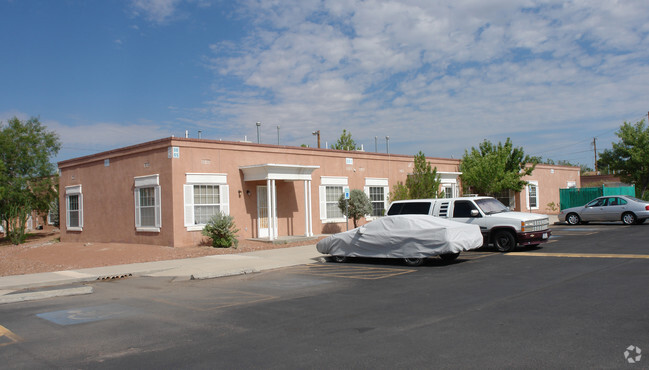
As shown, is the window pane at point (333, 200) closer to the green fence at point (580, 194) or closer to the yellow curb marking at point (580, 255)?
the yellow curb marking at point (580, 255)

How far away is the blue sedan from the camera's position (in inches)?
973

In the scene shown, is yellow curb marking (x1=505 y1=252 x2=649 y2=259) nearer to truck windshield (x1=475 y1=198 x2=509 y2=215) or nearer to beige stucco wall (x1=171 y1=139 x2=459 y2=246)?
truck windshield (x1=475 y1=198 x2=509 y2=215)

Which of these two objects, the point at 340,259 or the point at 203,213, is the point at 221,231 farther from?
the point at 340,259

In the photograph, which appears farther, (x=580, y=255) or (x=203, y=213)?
(x=203, y=213)

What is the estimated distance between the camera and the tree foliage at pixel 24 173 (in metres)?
30.6

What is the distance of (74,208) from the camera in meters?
26.4

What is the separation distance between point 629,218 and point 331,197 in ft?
47.9

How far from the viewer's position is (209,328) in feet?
24.8

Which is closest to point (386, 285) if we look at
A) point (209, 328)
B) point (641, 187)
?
point (209, 328)

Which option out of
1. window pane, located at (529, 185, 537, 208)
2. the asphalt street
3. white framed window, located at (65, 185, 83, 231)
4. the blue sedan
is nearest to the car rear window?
the asphalt street

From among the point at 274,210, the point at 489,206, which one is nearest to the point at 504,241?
the point at 489,206

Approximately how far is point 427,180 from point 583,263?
15.6 m

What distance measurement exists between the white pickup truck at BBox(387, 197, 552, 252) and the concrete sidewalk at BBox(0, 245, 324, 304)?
12.8ft

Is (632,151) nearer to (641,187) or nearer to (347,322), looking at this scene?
(641,187)
